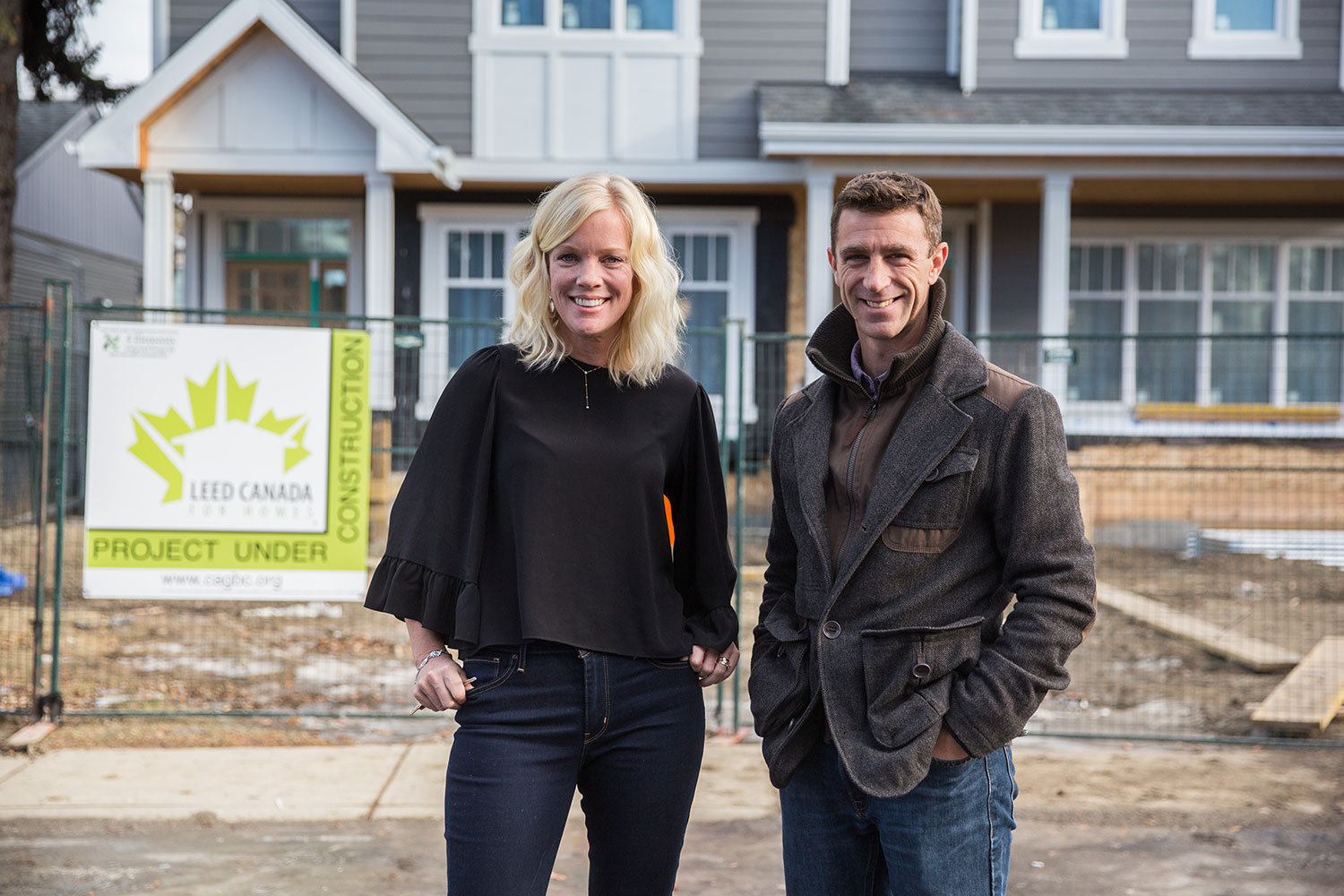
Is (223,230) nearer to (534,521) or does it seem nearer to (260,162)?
(260,162)

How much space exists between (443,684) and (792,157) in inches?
407

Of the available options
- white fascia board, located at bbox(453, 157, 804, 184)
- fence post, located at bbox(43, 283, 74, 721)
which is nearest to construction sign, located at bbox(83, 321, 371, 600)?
fence post, located at bbox(43, 283, 74, 721)

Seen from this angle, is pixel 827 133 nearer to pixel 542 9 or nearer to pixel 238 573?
pixel 542 9

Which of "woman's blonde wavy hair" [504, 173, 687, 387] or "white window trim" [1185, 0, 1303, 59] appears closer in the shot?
"woman's blonde wavy hair" [504, 173, 687, 387]

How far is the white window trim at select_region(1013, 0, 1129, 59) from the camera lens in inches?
501

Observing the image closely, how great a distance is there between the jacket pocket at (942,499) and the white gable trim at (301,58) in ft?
33.3

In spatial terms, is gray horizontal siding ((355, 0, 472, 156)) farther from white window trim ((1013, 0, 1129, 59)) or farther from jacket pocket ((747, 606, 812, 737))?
jacket pocket ((747, 606, 812, 737))

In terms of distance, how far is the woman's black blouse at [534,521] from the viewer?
2.45 metres

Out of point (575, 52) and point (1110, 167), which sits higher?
point (575, 52)

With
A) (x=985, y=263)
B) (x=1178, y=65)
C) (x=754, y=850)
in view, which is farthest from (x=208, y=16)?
(x=754, y=850)

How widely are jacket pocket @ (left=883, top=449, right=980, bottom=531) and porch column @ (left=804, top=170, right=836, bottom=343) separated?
31.2 ft

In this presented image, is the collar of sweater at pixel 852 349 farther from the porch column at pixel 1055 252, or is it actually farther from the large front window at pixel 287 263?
the large front window at pixel 287 263

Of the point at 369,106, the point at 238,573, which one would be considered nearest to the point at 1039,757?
the point at 238,573

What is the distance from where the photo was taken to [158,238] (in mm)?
11953
